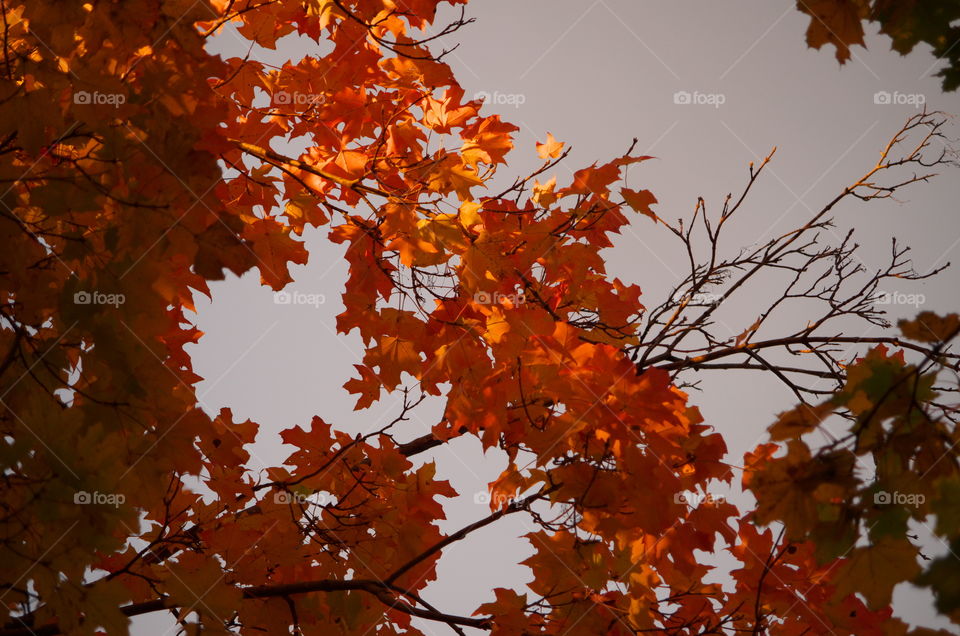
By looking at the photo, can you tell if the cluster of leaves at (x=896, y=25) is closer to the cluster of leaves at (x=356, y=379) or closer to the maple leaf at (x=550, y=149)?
the cluster of leaves at (x=356, y=379)

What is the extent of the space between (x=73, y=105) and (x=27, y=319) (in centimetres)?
73

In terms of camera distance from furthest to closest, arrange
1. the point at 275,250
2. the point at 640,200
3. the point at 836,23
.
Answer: the point at 275,250, the point at 640,200, the point at 836,23

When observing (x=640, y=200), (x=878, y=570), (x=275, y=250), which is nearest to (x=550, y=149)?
(x=640, y=200)

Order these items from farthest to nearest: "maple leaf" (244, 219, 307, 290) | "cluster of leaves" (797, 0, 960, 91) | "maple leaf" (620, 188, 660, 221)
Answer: "maple leaf" (244, 219, 307, 290)
"maple leaf" (620, 188, 660, 221)
"cluster of leaves" (797, 0, 960, 91)

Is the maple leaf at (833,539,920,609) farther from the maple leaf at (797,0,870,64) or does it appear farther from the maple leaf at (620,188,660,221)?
the maple leaf at (620,188,660,221)

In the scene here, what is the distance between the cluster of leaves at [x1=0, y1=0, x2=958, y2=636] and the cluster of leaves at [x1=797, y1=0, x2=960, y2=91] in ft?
2.25

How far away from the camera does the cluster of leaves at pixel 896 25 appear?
1.50 m

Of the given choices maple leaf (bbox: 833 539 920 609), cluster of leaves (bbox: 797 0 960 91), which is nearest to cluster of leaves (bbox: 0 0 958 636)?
maple leaf (bbox: 833 539 920 609)

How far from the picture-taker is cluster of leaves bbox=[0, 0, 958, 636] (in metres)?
1.71

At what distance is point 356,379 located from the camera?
3482mm

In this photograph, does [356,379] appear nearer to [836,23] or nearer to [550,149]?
[550,149]

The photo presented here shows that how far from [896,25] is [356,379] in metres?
2.61

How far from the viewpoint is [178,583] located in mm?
2363

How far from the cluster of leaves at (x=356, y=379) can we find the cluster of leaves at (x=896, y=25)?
2.25 feet
